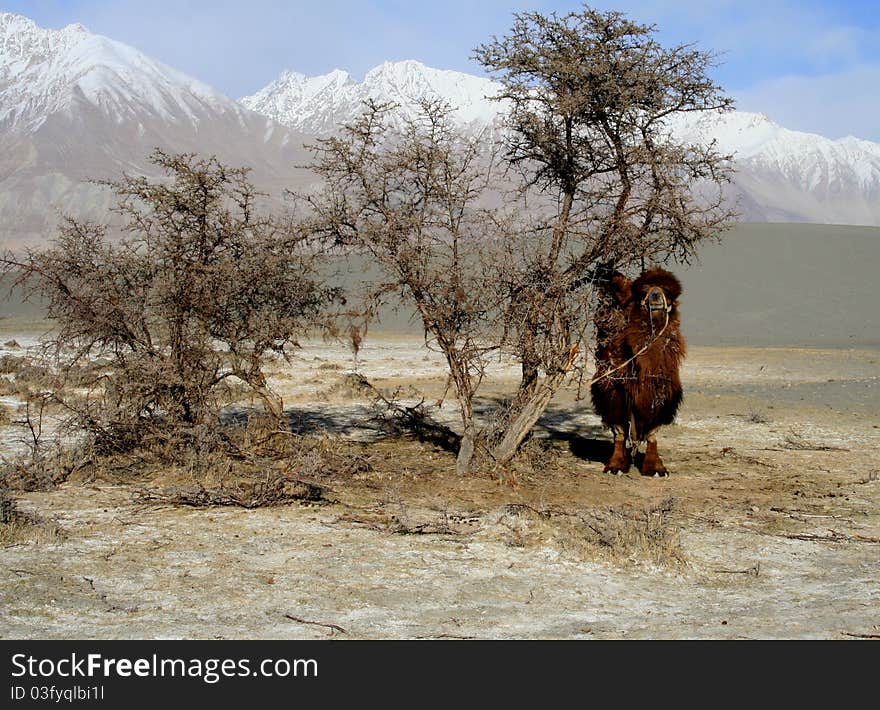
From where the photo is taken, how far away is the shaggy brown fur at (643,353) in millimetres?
10305

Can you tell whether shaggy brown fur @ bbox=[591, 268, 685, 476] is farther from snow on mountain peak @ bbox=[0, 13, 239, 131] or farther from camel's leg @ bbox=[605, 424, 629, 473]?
snow on mountain peak @ bbox=[0, 13, 239, 131]

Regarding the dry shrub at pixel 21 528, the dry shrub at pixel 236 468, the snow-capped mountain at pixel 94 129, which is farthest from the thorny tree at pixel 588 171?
the snow-capped mountain at pixel 94 129

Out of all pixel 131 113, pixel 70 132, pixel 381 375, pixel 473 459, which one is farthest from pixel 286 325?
pixel 131 113

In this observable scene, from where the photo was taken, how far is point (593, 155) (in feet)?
34.2

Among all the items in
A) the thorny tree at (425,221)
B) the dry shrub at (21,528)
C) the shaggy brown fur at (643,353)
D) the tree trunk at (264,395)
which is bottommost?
the dry shrub at (21,528)

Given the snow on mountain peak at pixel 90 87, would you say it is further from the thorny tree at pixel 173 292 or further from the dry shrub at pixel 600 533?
the dry shrub at pixel 600 533

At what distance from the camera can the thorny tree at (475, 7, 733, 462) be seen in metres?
9.78

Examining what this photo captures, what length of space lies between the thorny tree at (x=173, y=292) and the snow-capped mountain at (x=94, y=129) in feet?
307

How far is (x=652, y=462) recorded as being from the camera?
10648mm

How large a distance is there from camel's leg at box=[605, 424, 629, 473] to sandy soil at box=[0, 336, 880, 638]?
0.80ft

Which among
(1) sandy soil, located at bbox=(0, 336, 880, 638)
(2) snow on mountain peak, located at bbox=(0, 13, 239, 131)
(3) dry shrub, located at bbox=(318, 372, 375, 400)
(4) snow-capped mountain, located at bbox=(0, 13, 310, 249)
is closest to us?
(1) sandy soil, located at bbox=(0, 336, 880, 638)

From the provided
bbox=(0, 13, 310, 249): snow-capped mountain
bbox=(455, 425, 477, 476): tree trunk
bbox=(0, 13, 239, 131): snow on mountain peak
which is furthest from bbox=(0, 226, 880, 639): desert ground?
bbox=(0, 13, 239, 131): snow on mountain peak

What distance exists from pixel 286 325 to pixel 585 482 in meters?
3.61

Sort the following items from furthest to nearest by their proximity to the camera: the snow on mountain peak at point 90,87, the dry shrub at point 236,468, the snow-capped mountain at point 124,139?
the snow on mountain peak at point 90,87
the snow-capped mountain at point 124,139
the dry shrub at point 236,468
